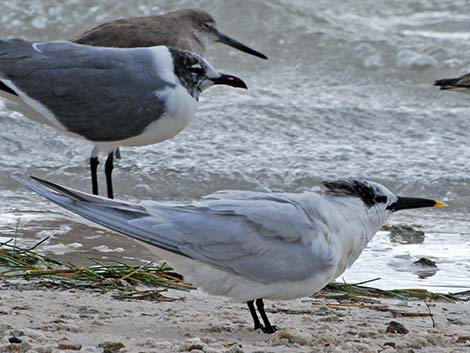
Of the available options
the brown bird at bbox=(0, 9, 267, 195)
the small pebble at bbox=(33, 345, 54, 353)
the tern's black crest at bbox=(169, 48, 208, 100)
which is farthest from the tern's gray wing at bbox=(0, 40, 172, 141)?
the small pebble at bbox=(33, 345, 54, 353)

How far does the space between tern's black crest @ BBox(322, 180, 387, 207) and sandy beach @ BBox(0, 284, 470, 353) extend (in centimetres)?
48

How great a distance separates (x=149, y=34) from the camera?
7.57 m

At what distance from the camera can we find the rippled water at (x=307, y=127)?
6688mm

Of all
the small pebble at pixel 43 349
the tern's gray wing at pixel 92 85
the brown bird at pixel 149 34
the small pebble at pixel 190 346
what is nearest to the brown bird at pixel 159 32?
the brown bird at pixel 149 34

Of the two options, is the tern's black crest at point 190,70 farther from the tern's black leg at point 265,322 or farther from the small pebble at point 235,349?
the small pebble at point 235,349

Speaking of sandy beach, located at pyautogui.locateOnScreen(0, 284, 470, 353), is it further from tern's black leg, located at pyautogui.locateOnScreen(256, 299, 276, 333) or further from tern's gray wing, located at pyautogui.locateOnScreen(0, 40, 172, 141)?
tern's gray wing, located at pyautogui.locateOnScreen(0, 40, 172, 141)

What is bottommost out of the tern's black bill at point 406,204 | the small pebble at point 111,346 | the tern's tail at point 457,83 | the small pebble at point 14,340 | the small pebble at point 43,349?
the tern's tail at point 457,83

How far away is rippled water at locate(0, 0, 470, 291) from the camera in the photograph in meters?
6.69

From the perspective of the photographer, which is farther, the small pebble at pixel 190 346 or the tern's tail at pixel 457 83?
the tern's tail at pixel 457 83

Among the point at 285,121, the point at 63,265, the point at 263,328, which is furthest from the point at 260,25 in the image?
the point at 263,328

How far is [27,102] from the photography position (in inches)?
254

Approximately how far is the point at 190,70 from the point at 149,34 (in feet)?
3.79

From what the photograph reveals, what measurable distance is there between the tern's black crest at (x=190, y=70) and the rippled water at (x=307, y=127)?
0.95m

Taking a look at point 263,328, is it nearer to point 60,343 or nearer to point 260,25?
point 60,343
